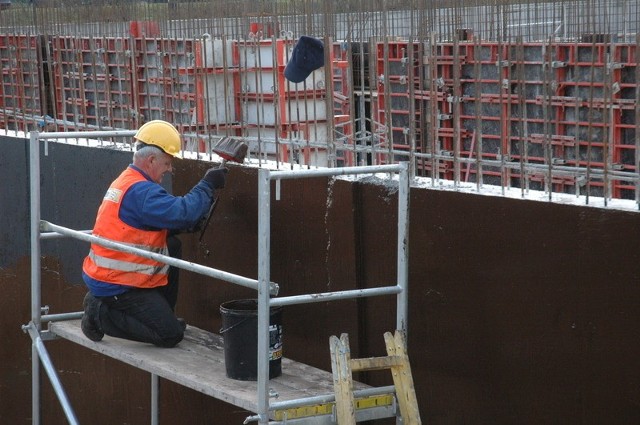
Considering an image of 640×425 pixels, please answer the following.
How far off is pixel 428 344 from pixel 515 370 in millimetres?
585

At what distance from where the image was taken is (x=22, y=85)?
9461mm

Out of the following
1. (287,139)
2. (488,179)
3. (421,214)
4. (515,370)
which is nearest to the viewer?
(515,370)

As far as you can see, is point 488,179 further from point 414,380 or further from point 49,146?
point 49,146

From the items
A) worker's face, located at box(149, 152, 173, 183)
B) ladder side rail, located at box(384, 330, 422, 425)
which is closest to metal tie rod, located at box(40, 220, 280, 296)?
worker's face, located at box(149, 152, 173, 183)

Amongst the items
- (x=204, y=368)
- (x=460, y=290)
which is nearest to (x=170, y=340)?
(x=204, y=368)

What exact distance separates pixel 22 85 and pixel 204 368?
436 centimetres

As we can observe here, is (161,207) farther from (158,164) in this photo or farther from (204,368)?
(204,368)

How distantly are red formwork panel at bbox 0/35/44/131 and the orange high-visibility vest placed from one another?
320 centimetres

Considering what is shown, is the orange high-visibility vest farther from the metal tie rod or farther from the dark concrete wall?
the dark concrete wall

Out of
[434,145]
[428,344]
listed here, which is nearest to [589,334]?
[428,344]

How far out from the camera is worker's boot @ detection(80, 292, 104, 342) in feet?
21.3

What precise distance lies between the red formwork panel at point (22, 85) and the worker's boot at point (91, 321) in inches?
126

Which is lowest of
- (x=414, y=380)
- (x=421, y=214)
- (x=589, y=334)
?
(x=414, y=380)

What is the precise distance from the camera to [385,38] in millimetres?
6074
